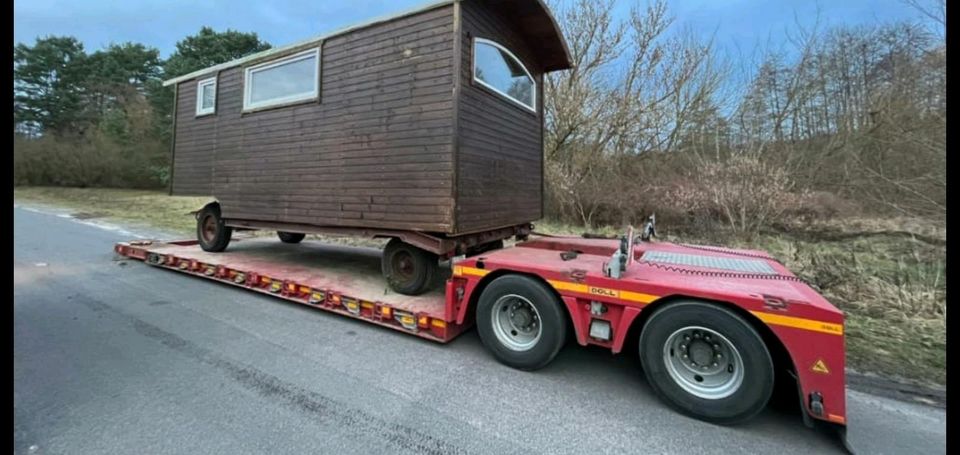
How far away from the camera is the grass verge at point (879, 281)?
3592mm

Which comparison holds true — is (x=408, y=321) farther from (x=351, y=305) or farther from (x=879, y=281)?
(x=879, y=281)

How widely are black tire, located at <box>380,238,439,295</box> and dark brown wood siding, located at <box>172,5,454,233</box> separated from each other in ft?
1.06

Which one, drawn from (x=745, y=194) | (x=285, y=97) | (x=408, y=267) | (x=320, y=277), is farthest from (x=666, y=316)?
(x=745, y=194)

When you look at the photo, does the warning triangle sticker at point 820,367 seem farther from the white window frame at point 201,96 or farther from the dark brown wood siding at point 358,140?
the white window frame at point 201,96

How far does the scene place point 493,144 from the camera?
549 centimetres

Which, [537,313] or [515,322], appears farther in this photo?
[515,322]

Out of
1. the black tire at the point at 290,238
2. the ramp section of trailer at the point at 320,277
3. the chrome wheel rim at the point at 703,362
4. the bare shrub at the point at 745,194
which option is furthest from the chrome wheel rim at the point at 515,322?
the bare shrub at the point at 745,194

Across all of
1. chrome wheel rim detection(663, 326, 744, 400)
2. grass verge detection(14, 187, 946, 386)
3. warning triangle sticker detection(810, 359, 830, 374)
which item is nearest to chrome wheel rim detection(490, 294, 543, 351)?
chrome wheel rim detection(663, 326, 744, 400)

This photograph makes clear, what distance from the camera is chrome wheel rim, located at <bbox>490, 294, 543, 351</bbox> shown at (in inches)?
131

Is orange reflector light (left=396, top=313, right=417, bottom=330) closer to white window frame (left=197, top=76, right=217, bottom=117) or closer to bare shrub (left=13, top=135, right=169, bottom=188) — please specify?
white window frame (left=197, top=76, right=217, bottom=117)

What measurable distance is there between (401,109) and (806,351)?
453 centimetres

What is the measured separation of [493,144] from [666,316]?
3.47 m

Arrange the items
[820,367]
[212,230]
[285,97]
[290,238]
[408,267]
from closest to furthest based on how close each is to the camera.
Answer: [820,367] < [408,267] < [285,97] < [212,230] < [290,238]
